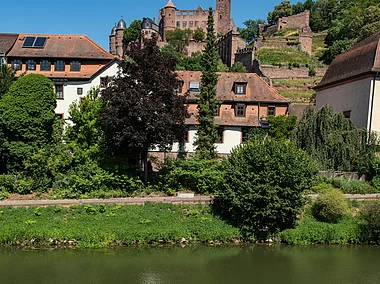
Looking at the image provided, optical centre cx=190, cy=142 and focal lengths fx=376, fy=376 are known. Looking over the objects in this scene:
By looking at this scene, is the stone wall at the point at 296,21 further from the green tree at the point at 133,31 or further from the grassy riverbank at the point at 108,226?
the grassy riverbank at the point at 108,226

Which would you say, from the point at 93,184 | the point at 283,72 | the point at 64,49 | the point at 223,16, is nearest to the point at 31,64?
the point at 64,49

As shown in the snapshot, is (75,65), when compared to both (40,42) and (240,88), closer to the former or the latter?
(40,42)

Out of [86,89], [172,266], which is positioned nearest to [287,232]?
[172,266]

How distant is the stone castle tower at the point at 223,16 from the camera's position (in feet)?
290

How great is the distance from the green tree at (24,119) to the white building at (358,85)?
21471mm

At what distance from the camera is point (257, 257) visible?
17250mm

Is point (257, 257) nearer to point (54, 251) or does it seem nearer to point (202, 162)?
point (202, 162)

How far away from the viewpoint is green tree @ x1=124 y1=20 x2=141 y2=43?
278 ft

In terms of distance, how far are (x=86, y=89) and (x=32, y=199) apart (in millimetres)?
11794

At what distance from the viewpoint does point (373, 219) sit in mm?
18469

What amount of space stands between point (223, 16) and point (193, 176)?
74076 millimetres

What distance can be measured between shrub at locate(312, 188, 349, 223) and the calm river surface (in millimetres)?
1665

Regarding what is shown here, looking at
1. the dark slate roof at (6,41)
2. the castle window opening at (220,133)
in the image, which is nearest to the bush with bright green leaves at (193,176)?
the castle window opening at (220,133)

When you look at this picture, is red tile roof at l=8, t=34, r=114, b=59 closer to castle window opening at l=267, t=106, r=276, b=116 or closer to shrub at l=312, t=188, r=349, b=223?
castle window opening at l=267, t=106, r=276, b=116
